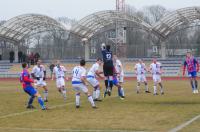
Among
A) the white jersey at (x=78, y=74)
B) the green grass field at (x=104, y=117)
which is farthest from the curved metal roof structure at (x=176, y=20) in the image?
the white jersey at (x=78, y=74)

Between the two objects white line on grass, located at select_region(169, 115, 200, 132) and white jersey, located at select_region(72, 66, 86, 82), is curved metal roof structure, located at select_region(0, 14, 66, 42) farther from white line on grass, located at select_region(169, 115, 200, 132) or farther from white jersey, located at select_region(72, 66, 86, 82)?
white line on grass, located at select_region(169, 115, 200, 132)

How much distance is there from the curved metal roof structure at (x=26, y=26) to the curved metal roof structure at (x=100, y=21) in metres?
3.01

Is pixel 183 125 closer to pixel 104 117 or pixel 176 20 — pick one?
pixel 104 117

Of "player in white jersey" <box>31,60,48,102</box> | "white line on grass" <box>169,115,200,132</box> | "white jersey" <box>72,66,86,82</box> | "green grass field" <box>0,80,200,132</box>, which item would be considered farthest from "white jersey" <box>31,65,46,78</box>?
"white line on grass" <box>169,115,200,132</box>

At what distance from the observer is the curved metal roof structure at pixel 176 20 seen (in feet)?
188

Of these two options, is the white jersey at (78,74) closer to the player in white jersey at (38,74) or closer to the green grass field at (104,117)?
the green grass field at (104,117)

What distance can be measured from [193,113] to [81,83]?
15.6 feet

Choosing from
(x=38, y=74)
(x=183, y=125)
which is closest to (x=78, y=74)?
(x=38, y=74)

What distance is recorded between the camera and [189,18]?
6003 centimetres

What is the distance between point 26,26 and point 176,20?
20392mm

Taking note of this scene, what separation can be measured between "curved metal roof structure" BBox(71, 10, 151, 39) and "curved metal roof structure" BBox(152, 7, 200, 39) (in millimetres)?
1913

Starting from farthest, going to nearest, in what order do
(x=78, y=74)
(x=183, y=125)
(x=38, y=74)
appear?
(x=38, y=74), (x=78, y=74), (x=183, y=125)

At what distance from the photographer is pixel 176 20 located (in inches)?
2371

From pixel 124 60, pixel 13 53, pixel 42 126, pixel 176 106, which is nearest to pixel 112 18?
pixel 124 60
